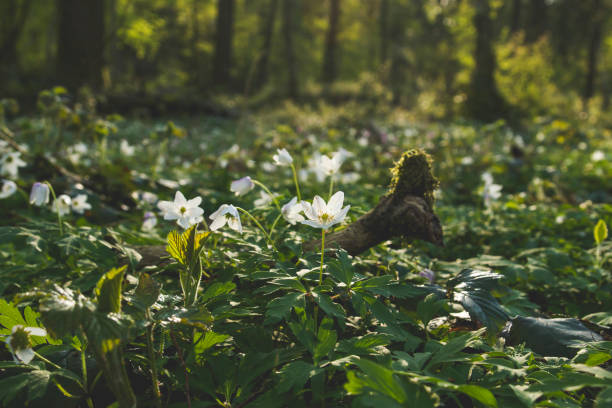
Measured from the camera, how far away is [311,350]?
4.08ft

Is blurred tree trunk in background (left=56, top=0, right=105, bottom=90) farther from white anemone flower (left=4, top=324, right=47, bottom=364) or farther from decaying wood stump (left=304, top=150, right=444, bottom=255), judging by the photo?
white anemone flower (left=4, top=324, right=47, bottom=364)

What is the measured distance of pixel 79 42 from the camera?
35.5 feet

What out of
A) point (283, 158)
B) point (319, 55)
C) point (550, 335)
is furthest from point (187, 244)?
point (319, 55)

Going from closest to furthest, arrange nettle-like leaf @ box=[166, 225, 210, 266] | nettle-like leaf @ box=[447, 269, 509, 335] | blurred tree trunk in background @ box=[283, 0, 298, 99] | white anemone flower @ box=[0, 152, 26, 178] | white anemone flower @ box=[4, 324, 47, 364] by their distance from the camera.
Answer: white anemone flower @ box=[4, 324, 47, 364] < nettle-like leaf @ box=[166, 225, 210, 266] < nettle-like leaf @ box=[447, 269, 509, 335] < white anemone flower @ box=[0, 152, 26, 178] < blurred tree trunk in background @ box=[283, 0, 298, 99]

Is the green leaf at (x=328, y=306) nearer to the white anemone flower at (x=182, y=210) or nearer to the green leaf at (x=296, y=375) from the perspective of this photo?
the green leaf at (x=296, y=375)

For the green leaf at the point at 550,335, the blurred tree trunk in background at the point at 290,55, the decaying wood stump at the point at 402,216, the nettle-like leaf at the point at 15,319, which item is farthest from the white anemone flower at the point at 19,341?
the blurred tree trunk in background at the point at 290,55

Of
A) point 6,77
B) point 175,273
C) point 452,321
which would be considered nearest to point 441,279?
point 452,321

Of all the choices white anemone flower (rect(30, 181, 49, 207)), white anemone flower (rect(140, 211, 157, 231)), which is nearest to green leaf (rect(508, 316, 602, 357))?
white anemone flower (rect(140, 211, 157, 231))

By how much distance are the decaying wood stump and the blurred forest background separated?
125 inches

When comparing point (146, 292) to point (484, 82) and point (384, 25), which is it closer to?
point (484, 82)

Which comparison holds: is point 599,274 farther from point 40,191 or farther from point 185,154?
point 185,154

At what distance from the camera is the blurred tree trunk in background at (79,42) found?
416 inches

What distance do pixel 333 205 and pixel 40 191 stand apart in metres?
1.61

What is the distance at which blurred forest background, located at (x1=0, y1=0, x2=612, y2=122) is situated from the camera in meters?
11.4
